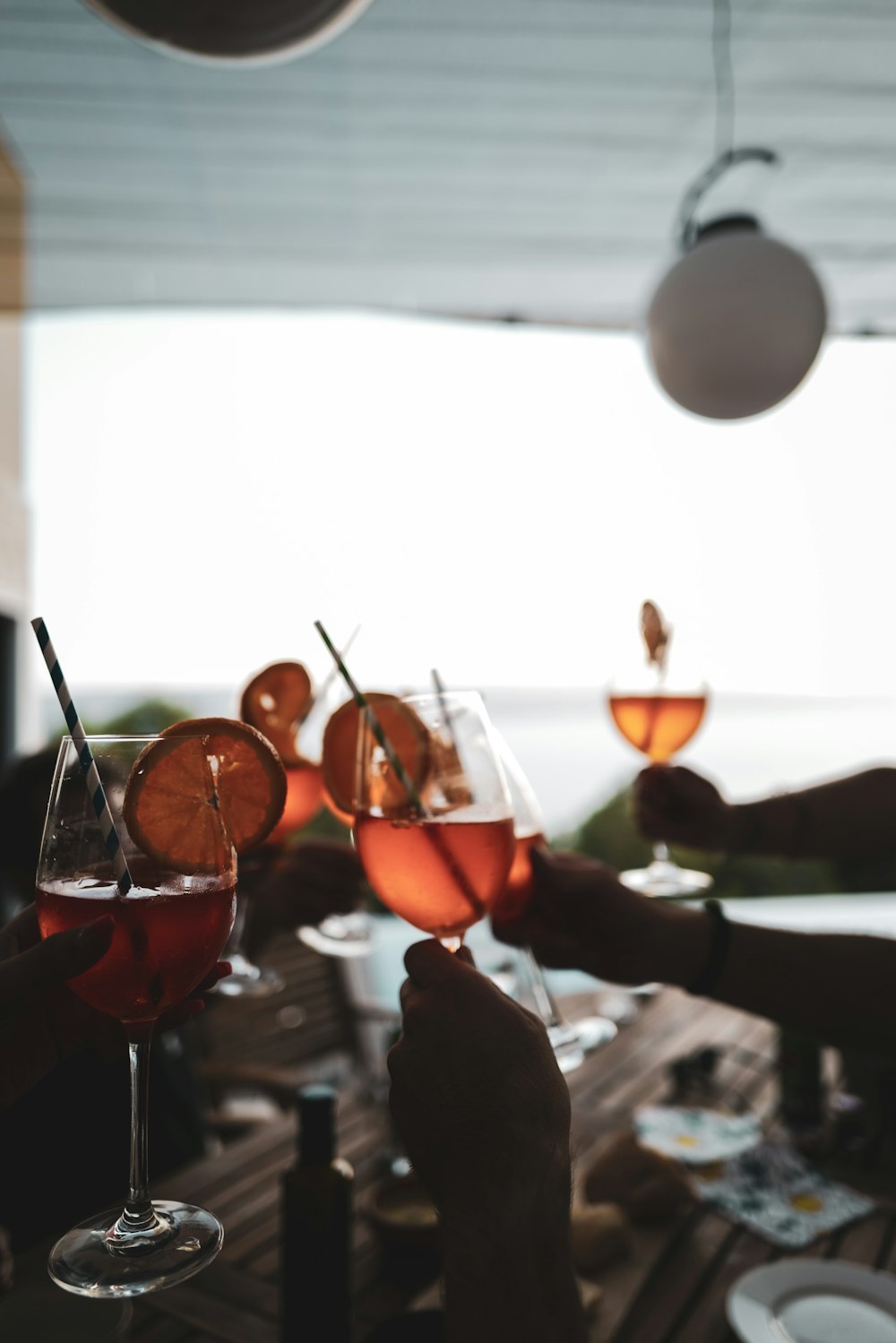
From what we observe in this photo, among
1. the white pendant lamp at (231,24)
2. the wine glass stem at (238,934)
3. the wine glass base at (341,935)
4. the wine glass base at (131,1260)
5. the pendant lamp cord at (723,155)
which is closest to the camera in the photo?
the wine glass base at (131,1260)

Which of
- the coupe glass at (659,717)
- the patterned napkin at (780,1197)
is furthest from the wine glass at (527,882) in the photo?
the coupe glass at (659,717)

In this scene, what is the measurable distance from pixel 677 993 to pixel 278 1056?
1.49 metres

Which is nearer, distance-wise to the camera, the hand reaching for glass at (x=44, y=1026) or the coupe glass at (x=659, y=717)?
the hand reaching for glass at (x=44, y=1026)

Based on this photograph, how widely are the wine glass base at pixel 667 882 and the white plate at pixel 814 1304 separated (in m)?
0.83

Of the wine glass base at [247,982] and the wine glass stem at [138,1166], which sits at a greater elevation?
the wine glass stem at [138,1166]

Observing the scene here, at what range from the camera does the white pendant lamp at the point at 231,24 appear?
1.07 meters

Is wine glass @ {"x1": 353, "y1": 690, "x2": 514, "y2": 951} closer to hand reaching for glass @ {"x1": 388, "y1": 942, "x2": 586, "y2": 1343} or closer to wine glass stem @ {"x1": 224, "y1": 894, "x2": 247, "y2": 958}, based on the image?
hand reaching for glass @ {"x1": 388, "y1": 942, "x2": 586, "y2": 1343}

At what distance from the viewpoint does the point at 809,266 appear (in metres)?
2.14

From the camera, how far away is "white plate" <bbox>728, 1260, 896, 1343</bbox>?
109 cm

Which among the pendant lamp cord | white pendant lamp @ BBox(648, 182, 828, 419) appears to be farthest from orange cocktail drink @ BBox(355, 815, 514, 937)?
the pendant lamp cord

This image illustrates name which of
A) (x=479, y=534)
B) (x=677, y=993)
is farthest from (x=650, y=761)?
(x=479, y=534)

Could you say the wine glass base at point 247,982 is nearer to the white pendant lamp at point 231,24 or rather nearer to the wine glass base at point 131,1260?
the wine glass base at point 131,1260

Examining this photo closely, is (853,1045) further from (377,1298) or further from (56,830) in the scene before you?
(56,830)

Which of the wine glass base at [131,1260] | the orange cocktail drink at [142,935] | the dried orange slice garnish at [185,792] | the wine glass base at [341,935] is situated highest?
the dried orange slice garnish at [185,792]
